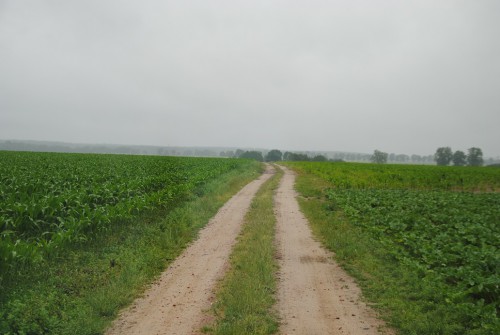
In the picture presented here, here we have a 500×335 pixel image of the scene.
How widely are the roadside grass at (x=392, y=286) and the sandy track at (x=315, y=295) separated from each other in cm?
33

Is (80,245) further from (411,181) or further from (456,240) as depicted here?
(411,181)

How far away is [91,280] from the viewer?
304 inches


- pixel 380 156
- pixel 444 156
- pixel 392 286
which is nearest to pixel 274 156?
pixel 380 156

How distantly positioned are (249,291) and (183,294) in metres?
1.44

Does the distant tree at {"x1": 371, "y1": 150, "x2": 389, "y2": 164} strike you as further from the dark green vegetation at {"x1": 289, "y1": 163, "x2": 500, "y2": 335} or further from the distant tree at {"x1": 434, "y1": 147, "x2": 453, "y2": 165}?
the dark green vegetation at {"x1": 289, "y1": 163, "x2": 500, "y2": 335}

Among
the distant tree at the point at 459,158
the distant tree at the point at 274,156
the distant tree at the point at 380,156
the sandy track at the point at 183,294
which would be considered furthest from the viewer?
the distant tree at the point at 380,156

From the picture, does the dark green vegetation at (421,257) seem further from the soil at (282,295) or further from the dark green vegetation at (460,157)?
the dark green vegetation at (460,157)

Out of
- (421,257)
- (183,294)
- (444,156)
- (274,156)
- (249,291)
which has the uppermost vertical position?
(444,156)

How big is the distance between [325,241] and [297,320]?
5.76 meters

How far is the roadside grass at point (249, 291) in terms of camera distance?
5.80 meters

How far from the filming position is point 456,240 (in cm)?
1055

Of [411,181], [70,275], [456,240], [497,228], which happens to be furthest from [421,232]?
[411,181]

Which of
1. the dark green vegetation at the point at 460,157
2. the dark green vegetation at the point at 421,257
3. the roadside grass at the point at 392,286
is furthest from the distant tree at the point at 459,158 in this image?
the roadside grass at the point at 392,286

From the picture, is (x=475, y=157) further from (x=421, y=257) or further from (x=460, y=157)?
(x=421, y=257)
